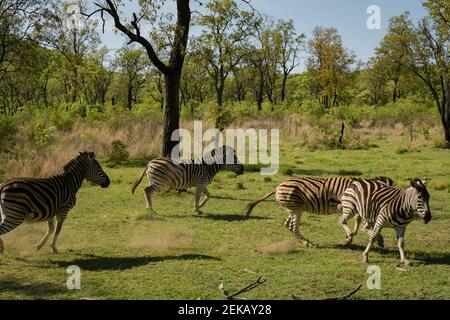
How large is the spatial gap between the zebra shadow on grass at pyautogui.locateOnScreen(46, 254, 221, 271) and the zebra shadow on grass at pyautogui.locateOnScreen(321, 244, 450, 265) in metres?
2.95

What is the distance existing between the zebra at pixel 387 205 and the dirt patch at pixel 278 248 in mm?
1176

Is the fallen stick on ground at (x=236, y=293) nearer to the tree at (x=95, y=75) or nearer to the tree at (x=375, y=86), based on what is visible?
the tree at (x=95, y=75)

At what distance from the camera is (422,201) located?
28.1ft

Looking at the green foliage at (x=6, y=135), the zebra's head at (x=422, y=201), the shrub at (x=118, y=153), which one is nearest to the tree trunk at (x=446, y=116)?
the shrub at (x=118, y=153)

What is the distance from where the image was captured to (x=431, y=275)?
8.51m

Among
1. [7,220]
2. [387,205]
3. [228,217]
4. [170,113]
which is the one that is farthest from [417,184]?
[170,113]

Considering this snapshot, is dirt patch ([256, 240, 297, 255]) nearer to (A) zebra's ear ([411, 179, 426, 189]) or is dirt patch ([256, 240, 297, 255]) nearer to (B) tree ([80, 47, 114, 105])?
(A) zebra's ear ([411, 179, 426, 189])

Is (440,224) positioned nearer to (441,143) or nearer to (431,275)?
(431,275)

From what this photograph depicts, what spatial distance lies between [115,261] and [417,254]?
19.2 feet

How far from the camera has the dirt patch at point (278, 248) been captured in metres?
10.0

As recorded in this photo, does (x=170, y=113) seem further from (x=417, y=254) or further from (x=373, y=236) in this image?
(x=417, y=254)

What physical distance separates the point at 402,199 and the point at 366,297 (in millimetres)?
2326

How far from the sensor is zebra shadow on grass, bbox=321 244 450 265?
9.34 m
